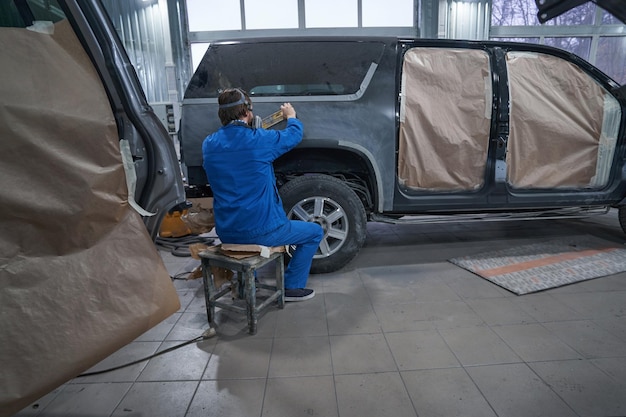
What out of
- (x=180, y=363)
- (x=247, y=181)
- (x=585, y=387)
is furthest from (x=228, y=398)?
(x=585, y=387)

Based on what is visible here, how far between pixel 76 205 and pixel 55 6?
78 centimetres

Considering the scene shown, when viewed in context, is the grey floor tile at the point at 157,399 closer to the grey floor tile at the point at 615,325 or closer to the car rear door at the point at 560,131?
the grey floor tile at the point at 615,325

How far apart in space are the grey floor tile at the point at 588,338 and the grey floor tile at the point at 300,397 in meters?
1.50

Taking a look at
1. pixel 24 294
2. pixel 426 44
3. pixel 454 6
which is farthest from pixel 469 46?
pixel 454 6

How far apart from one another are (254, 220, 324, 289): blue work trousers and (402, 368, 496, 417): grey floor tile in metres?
1.15

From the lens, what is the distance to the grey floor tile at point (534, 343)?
2074 millimetres

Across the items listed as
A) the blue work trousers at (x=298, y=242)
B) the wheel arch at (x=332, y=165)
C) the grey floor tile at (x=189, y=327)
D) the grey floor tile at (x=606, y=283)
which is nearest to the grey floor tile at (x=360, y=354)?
the blue work trousers at (x=298, y=242)

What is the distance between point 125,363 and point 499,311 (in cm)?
247

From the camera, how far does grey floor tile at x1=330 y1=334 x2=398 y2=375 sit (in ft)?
6.53

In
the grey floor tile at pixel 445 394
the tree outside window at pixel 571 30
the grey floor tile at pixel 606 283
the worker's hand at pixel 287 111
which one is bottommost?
the grey floor tile at pixel 606 283

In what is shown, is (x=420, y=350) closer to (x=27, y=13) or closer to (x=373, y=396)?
(x=373, y=396)

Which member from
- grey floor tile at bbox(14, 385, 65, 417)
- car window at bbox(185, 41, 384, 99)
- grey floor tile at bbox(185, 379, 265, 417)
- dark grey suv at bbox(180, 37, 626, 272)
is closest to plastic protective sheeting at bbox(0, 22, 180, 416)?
grey floor tile at bbox(185, 379, 265, 417)

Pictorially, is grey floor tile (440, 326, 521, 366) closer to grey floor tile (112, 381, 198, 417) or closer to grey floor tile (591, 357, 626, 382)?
grey floor tile (591, 357, 626, 382)

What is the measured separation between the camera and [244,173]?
2402 millimetres
